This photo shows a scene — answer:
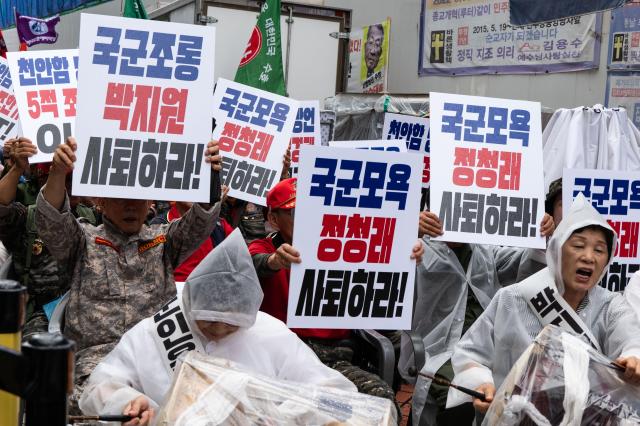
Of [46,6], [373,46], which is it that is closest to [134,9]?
[46,6]

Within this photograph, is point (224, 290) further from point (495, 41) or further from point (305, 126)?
point (495, 41)

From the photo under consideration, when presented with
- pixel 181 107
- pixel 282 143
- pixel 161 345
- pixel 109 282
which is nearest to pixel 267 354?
pixel 161 345

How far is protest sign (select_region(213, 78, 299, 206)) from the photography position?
6590mm

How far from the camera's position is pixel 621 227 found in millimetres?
4996

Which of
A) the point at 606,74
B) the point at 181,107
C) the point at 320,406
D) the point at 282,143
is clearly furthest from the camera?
the point at 606,74

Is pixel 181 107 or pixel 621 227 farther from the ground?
pixel 181 107

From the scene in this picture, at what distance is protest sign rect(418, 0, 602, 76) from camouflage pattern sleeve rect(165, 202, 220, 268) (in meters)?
8.43

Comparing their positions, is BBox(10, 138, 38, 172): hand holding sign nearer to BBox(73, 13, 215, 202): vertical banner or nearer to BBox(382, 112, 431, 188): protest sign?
BBox(73, 13, 215, 202): vertical banner

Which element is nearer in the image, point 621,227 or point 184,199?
point 184,199

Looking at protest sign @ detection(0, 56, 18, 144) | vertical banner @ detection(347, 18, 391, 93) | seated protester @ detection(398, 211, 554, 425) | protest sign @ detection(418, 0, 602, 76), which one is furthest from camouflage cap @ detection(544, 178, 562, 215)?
vertical banner @ detection(347, 18, 391, 93)

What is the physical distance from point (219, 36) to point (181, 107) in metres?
8.39

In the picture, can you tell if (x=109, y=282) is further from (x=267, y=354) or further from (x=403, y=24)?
(x=403, y=24)

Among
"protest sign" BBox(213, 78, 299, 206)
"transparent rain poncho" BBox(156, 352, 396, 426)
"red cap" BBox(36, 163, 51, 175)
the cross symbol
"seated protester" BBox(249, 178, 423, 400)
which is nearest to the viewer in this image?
"transparent rain poncho" BBox(156, 352, 396, 426)

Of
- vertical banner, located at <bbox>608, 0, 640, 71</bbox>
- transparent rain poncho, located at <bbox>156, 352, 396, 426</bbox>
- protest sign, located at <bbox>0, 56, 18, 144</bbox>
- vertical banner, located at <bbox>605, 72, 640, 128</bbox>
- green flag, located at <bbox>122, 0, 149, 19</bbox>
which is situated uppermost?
vertical banner, located at <bbox>608, 0, 640, 71</bbox>
